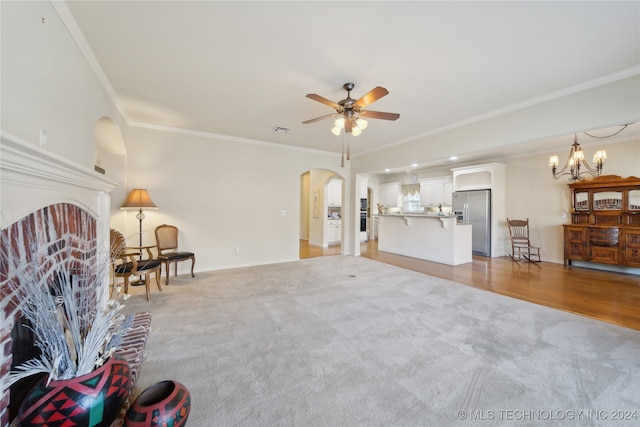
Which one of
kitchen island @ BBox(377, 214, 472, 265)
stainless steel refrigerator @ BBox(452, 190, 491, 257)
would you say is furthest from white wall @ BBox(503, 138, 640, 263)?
kitchen island @ BBox(377, 214, 472, 265)

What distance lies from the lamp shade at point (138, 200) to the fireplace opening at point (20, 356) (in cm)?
273

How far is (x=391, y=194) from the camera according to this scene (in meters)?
9.50

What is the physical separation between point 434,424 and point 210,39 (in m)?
3.29

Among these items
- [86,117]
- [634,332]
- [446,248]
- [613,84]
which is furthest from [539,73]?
[86,117]

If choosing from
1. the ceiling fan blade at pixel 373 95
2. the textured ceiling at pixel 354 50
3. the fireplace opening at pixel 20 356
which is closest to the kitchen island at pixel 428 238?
the textured ceiling at pixel 354 50

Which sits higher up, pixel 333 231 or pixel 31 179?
pixel 31 179

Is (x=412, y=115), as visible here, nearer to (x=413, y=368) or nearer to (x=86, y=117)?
A: (x=413, y=368)

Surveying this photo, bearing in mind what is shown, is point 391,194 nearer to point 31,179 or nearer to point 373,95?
point 373,95

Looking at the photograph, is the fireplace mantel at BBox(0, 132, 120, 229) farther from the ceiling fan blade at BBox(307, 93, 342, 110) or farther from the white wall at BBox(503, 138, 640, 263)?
the white wall at BBox(503, 138, 640, 263)

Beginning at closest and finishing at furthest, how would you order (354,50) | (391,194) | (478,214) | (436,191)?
(354,50), (478,214), (436,191), (391,194)

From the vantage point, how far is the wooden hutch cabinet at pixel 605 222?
4.75 m

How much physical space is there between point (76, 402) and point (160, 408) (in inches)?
13.3

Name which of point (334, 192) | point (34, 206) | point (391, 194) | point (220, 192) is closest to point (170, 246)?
point (220, 192)

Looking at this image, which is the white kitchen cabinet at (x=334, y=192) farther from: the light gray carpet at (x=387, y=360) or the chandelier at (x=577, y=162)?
the chandelier at (x=577, y=162)
